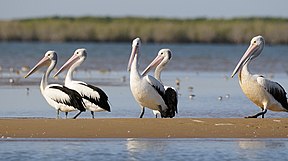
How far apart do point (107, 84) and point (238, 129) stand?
840 cm

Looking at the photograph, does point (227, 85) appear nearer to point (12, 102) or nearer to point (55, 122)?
point (12, 102)

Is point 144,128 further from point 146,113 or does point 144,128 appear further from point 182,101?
point 182,101

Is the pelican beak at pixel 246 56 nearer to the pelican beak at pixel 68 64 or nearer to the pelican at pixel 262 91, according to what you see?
the pelican at pixel 262 91

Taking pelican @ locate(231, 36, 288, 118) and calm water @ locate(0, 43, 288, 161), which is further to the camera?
pelican @ locate(231, 36, 288, 118)

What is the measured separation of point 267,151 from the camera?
34.2 ft

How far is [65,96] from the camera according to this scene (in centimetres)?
1342

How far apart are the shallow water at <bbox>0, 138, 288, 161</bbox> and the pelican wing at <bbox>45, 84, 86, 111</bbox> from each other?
2240mm

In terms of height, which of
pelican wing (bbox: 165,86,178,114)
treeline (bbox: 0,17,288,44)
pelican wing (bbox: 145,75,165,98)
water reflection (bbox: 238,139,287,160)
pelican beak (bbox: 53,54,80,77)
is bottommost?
water reflection (bbox: 238,139,287,160)

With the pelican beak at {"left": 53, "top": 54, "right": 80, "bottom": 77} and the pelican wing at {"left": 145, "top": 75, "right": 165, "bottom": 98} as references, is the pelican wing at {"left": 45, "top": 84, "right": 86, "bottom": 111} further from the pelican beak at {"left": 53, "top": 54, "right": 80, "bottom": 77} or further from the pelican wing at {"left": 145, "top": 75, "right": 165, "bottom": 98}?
the pelican beak at {"left": 53, "top": 54, "right": 80, "bottom": 77}

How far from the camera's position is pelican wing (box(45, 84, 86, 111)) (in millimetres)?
13281

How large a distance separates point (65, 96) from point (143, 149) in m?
3.16

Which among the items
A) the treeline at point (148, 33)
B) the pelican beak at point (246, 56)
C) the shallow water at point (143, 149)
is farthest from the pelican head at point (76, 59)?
the treeline at point (148, 33)

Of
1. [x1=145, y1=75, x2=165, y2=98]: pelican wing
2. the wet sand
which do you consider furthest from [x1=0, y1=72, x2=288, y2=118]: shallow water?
the wet sand

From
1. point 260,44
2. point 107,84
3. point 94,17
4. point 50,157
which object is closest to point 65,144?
point 50,157
